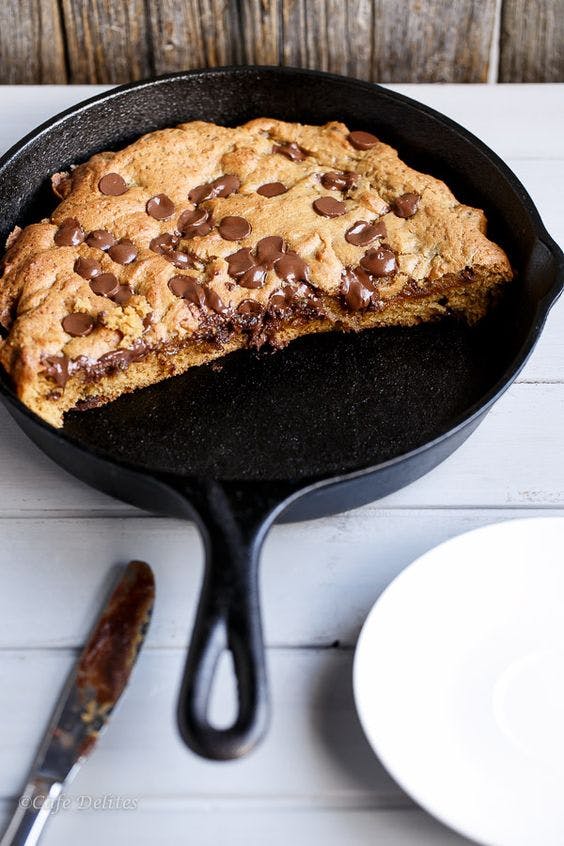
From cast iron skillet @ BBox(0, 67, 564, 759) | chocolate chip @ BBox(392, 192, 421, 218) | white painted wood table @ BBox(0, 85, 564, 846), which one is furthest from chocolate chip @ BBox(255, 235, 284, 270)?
white painted wood table @ BBox(0, 85, 564, 846)

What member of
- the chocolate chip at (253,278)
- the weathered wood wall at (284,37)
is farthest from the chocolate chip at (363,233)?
the weathered wood wall at (284,37)

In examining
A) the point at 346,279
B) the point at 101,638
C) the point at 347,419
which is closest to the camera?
the point at 101,638

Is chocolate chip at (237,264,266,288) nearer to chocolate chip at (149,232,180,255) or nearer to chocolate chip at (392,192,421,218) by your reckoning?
chocolate chip at (149,232,180,255)

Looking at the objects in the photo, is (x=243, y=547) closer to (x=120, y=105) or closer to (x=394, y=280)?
(x=394, y=280)

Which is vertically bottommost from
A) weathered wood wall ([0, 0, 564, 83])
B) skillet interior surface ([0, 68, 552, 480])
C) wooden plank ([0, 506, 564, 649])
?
wooden plank ([0, 506, 564, 649])

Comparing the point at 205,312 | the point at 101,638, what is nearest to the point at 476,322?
the point at 205,312

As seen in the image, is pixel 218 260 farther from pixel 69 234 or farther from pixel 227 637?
pixel 227 637
